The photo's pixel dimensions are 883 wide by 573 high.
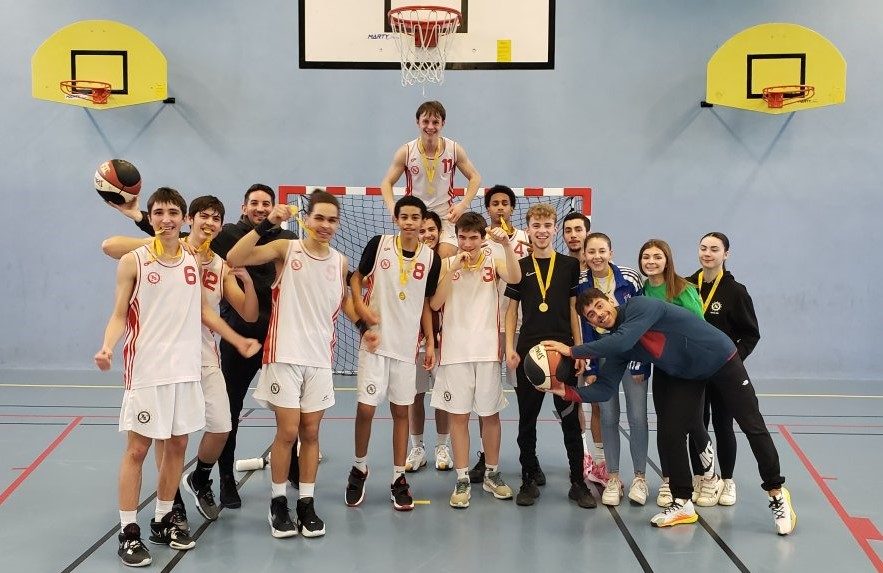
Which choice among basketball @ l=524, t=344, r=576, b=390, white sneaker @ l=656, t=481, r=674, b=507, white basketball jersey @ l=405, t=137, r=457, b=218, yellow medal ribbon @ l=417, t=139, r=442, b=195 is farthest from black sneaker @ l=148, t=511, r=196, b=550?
yellow medal ribbon @ l=417, t=139, r=442, b=195

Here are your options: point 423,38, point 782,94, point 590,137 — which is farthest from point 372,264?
point 782,94

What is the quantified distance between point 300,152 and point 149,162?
1789 mm

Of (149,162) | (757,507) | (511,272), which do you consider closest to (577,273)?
(511,272)

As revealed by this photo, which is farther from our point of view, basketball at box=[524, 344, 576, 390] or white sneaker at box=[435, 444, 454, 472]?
white sneaker at box=[435, 444, 454, 472]

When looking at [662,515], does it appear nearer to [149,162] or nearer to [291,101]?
[291,101]

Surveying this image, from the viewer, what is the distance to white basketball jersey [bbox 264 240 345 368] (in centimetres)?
420

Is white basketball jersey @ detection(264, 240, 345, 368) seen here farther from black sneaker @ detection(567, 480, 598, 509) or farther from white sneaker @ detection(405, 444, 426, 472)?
black sneaker @ detection(567, 480, 598, 509)

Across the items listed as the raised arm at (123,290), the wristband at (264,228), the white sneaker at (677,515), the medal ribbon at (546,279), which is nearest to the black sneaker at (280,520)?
the raised arm at (123,290)

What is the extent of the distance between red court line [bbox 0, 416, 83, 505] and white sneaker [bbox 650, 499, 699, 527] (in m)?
3.91

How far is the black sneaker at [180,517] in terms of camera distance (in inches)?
163

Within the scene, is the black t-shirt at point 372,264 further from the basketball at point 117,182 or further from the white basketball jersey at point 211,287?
the basketball at point 117,182

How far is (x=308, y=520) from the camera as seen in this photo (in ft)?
13.9

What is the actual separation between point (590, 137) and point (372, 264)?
17.2ft

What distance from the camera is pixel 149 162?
362 inches
